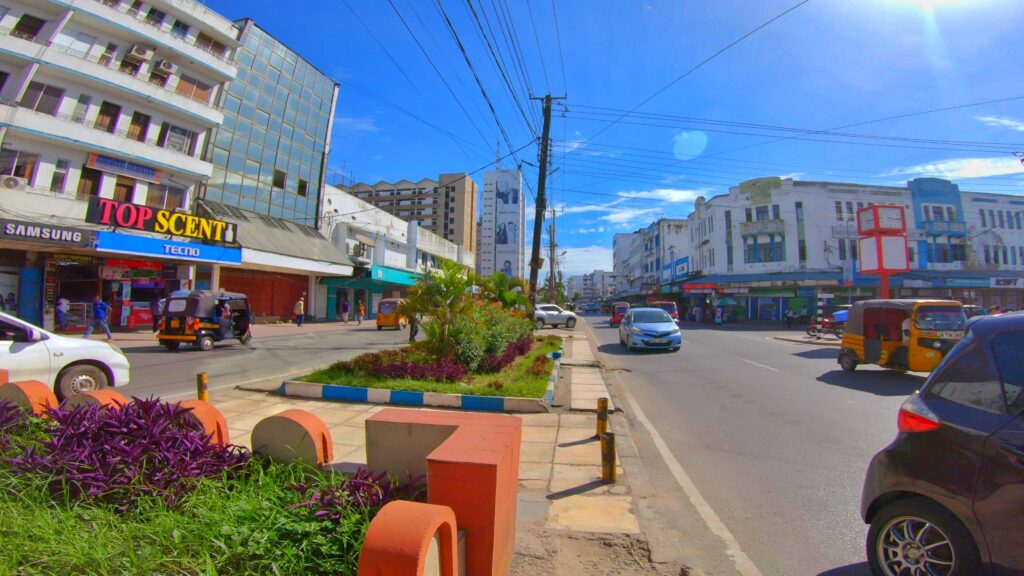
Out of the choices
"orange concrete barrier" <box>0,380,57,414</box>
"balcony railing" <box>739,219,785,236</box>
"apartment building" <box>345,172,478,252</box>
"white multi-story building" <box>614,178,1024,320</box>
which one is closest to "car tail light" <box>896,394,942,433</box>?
"orange concrete barrier" <box>0,380,57,414</box>

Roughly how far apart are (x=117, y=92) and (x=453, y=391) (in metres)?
22.6

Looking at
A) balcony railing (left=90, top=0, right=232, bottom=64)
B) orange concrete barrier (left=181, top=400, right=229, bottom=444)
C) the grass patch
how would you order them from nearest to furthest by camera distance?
orange concrete barrier (left=181, top=400, right=229, bottom=444), the grass patch, balcony railing (left=90, top=0, right=232, bottom=64)

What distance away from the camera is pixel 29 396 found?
395 centimetres

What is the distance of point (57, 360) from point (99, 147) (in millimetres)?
17532

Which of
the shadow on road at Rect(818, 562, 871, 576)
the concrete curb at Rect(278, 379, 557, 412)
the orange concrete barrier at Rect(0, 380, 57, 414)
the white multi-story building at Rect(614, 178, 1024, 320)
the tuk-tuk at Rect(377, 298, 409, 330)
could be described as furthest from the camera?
the white multi-story building at Rect(614, 178, 1024, 320)

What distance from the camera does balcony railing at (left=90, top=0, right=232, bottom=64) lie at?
2073cm

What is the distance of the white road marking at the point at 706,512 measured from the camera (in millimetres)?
3107

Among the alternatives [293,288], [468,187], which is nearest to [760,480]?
[293,288]

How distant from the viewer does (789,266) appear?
134 ft

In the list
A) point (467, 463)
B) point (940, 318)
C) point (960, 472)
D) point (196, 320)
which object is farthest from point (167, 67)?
point (940, 318)

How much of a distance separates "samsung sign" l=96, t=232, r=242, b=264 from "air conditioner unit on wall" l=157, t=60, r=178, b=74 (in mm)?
8832

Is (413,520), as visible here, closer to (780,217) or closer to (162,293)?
(162,293)

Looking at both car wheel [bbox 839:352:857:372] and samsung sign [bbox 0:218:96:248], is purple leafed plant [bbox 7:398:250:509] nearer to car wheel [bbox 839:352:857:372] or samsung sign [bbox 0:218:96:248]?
car wheel [bbox 839:352:857:372]

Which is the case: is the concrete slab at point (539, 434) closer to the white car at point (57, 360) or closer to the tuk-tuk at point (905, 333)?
the white car at point (57, 360)
